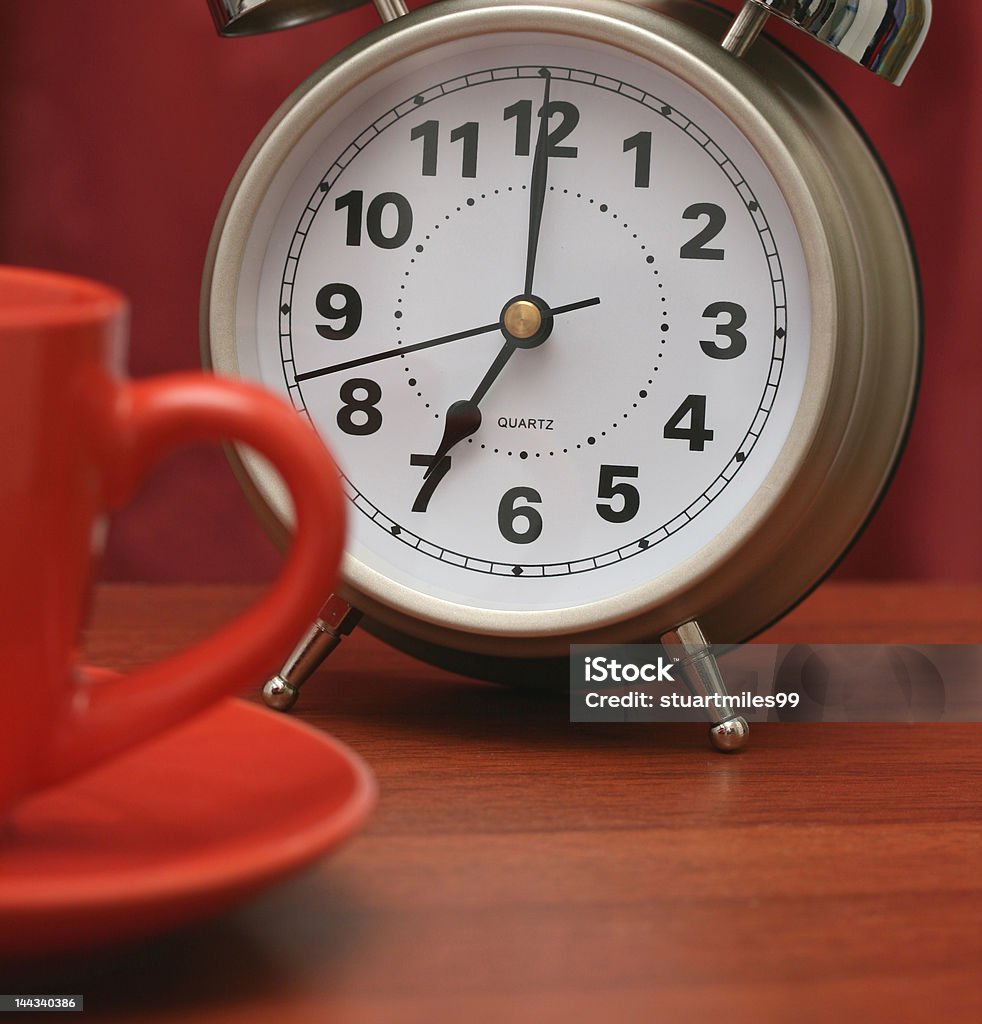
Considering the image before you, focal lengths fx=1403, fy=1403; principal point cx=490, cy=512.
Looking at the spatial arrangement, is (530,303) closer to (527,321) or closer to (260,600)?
(527,321)

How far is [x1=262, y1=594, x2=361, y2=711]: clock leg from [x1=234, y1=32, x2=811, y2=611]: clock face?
0.03 meters

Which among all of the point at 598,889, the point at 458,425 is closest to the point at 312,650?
the point at 458,425

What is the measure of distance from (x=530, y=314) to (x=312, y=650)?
20 cm

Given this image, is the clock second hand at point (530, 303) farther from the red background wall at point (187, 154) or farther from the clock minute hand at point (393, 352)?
the red background wall at point (187, 154)

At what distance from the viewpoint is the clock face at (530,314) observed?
0.67m

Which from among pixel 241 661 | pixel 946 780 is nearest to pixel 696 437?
pixel 946 780

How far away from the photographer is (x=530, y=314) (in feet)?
2.23

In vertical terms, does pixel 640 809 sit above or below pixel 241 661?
below

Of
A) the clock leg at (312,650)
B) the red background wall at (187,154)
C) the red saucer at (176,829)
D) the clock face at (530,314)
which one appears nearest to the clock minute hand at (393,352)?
the clock face at (530,314)

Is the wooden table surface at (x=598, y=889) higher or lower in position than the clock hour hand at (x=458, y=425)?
lower

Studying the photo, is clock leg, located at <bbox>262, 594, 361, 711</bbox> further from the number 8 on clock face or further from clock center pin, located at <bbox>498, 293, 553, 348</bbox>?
clock center pin, located at <bbox>498, 293, 553, 348</bbox>

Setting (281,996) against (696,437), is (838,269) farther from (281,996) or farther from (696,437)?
(281,996)

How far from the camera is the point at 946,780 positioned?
0.65 metres

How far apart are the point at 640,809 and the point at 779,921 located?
12cm
